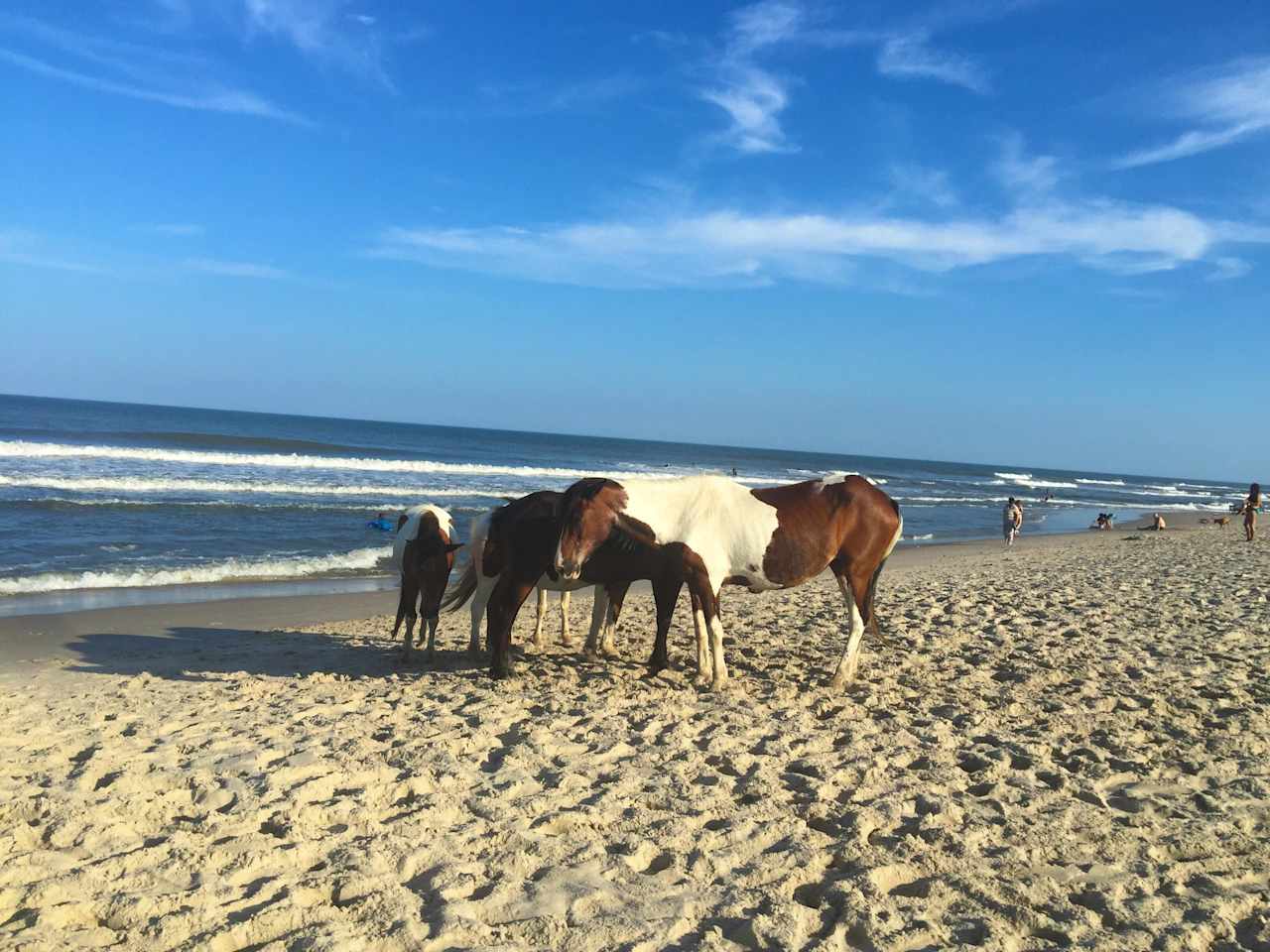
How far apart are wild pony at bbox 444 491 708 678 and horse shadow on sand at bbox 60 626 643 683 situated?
0.58 metres

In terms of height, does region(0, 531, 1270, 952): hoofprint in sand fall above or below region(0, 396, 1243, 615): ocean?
above

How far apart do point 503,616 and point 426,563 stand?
1095 millimetres

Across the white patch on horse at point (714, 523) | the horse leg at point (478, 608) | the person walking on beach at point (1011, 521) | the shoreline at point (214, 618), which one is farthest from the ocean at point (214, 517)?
the white patch on horse at point (714, 523)

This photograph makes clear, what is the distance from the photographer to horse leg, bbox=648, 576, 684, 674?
7.60 meters

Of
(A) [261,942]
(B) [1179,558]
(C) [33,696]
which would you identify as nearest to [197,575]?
(C) [33,696]

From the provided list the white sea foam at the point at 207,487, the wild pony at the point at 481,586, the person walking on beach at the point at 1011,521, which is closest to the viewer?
the wild pony at the point at 481,586

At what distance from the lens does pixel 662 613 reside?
25.3 ft

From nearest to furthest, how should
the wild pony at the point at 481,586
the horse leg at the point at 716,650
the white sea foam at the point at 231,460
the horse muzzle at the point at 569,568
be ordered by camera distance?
the horse muzzle at the point at 569,568 → the horse leg at the point at 716,650 → the wild pony at the point at 481,586 → the white sea foam at the point at 231,460

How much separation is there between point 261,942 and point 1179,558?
19.1m

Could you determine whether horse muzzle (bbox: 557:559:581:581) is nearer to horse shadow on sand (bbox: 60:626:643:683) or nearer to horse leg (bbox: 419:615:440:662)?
horse shadow on sand (bbox: 60:626:643:683)

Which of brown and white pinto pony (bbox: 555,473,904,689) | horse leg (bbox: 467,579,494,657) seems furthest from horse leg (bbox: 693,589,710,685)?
horse leg (bbox: 467,579,494,657)

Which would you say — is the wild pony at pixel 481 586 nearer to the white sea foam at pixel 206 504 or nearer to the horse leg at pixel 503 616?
the horse leg at pixel 503 616

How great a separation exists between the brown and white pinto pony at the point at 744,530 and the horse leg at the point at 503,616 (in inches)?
25.8

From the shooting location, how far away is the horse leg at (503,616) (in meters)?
7.70
